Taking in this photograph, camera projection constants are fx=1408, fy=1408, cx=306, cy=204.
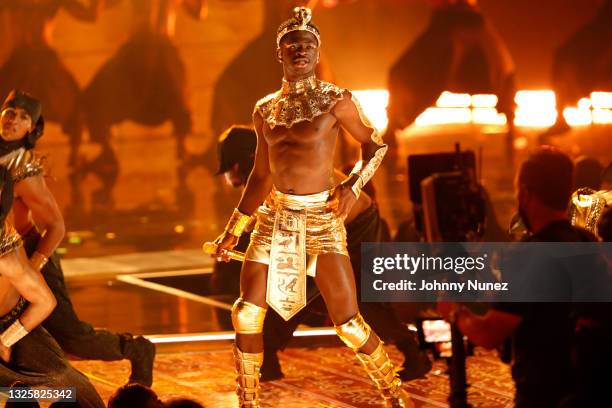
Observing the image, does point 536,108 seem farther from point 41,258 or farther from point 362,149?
point 41,258

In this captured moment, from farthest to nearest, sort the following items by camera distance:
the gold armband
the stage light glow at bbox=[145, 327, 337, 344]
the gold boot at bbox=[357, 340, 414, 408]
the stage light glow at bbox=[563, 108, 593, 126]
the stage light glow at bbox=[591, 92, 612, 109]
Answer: the stage light glow at bbox=[563, 108, 593, 126] < the stage light glow at bbox=[591, 92, 612, 109] < the stage light glow at bbox=[145, 327, 337, 344] < the gold boot at bbox=[357, 340, 414, 408] < the gold armband

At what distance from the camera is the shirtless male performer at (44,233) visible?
6605 mm

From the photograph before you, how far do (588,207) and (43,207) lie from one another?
270 cm

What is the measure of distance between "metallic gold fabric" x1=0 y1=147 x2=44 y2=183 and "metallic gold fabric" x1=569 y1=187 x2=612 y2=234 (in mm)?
2681

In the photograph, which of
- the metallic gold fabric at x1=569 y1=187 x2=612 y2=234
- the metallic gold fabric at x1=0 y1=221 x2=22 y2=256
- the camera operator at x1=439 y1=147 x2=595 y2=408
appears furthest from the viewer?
the metallic gold fabric at x1=569 y1=187 x2=612 y2=234

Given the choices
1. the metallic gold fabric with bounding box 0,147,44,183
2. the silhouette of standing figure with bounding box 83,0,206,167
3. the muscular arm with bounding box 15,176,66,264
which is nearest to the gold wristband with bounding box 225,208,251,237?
the muscular arm with bounding box 15,176,66,264

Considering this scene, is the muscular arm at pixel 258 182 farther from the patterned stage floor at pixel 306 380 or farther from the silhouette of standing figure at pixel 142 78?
the silhouette of standing figure at pixel 142 78

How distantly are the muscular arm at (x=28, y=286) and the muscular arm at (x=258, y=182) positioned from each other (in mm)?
1073

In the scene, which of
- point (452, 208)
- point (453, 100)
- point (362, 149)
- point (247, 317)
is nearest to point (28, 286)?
point (247, 317)

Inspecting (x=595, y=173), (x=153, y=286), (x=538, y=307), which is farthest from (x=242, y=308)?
(x=153, y=286)

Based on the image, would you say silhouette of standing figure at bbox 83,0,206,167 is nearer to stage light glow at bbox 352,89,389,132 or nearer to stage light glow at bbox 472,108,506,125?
stage light glow at bbox 352,89,389,132

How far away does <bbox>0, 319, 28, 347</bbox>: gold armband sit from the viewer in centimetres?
604

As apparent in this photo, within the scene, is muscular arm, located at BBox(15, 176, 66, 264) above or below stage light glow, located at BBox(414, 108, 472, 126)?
below

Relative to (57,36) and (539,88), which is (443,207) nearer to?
(539,88)
